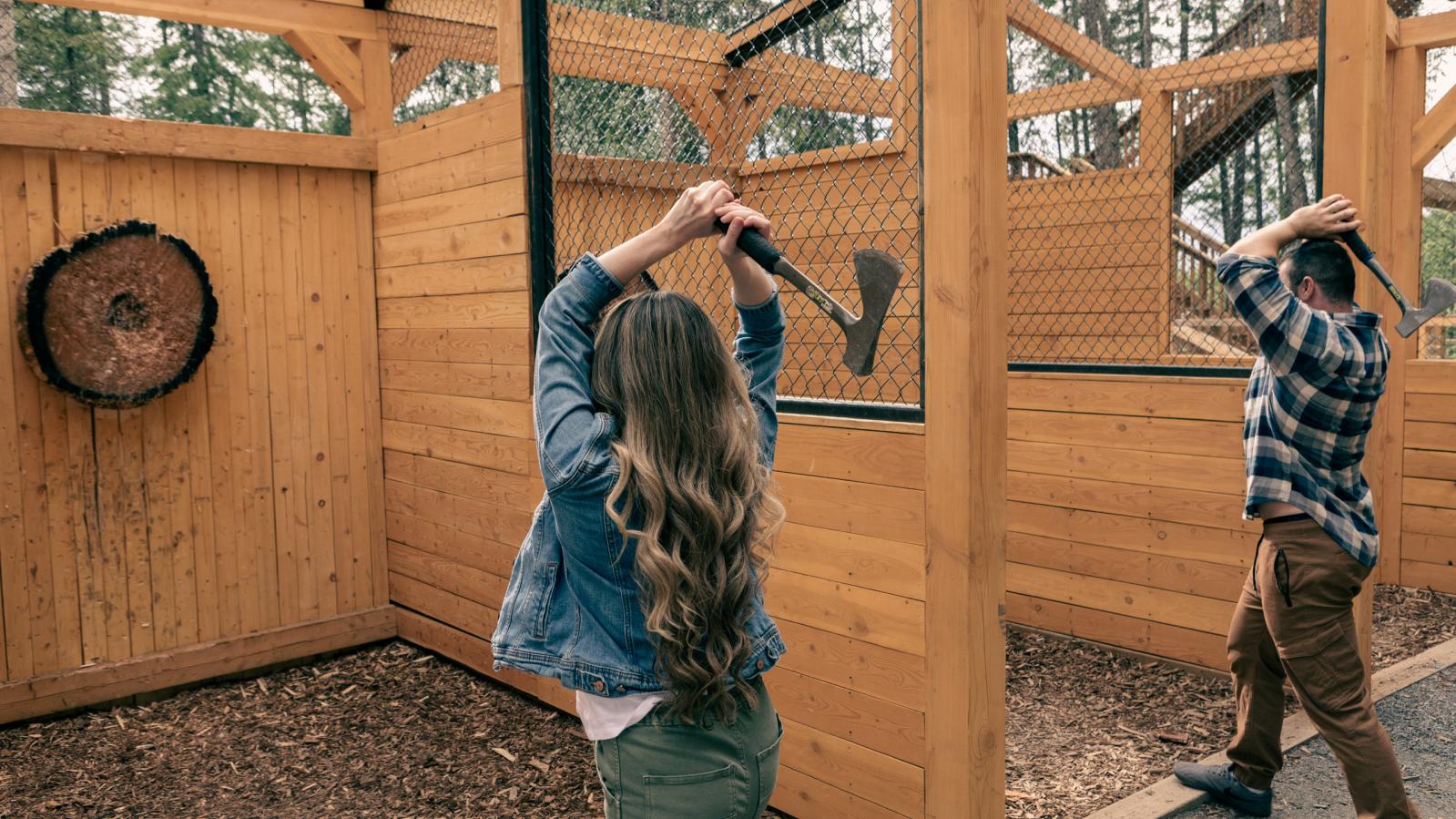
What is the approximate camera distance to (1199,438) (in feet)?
16.0

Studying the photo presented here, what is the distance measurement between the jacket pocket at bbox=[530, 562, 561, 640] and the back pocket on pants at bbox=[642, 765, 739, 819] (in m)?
0.30

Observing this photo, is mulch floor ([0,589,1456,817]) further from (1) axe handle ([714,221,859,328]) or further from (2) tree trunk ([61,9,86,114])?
(2) tree trunk ([61,9,86,114])

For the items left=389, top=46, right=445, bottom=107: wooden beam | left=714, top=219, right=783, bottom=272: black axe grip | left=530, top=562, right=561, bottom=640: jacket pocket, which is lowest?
left=530, top=562, right=561, bottom=640: jacket pocket

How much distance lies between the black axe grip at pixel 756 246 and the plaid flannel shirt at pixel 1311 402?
184 cm

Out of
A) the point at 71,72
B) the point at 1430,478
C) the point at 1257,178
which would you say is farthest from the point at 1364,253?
the point at 71,72

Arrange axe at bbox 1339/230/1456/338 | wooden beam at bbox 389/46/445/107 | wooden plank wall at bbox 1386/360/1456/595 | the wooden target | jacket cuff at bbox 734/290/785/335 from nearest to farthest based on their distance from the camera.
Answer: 1. jacket cuff at bbox 734/290/785/335
2. axe at bbox 1339/230/1456/338
3. the wooden target
4. wooden beam at bbox 389/46/445/107
5. wooden plank wall at bbox 1386/360/1456/595

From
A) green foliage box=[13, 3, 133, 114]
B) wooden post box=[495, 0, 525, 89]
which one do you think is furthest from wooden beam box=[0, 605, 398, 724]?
green foliage box=[13, 3, 133, 114]

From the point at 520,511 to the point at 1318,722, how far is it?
10.1 ft

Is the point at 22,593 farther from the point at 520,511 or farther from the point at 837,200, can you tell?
the point at 837,200

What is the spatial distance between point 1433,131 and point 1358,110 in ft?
8.89

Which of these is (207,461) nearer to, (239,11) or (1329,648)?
(239,11)

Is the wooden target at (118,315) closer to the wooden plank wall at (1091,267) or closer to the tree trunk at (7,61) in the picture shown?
the tree trunk at (7,61)

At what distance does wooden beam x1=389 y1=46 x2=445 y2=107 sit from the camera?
5.44 m

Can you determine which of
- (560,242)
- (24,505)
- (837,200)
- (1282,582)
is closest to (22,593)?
(24,505)
